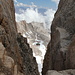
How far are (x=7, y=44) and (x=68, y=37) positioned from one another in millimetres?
10957

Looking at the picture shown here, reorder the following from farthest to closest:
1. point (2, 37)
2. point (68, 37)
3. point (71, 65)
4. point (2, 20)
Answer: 1. point (68, 37)
2. point (71, 65)
3. point (2, 20)
4. point (2, 37)

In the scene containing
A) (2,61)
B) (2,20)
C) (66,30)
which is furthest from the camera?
(66,30)

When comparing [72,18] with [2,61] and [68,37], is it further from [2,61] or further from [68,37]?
[2,61]

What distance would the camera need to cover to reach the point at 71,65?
14992 millimetres

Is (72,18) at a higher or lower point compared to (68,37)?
higher

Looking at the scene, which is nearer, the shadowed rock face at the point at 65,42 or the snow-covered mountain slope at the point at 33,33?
the shadowed rock face at the point at 65,42

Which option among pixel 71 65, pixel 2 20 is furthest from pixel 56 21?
pixel 2 20

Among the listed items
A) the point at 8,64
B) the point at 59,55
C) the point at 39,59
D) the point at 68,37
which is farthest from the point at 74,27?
the point at 39,59

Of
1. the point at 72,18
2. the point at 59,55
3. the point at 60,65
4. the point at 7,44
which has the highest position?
the point at 72,18

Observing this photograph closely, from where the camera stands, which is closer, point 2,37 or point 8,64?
point 8,64

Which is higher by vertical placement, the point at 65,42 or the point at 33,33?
the point at 33,33

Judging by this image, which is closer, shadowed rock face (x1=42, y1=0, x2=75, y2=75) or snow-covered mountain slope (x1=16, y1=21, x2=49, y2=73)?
shadowed rock face (x1=42, y1=0, x2=75, y2=75)

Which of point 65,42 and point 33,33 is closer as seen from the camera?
point 65,42

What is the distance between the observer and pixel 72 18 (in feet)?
65.4
